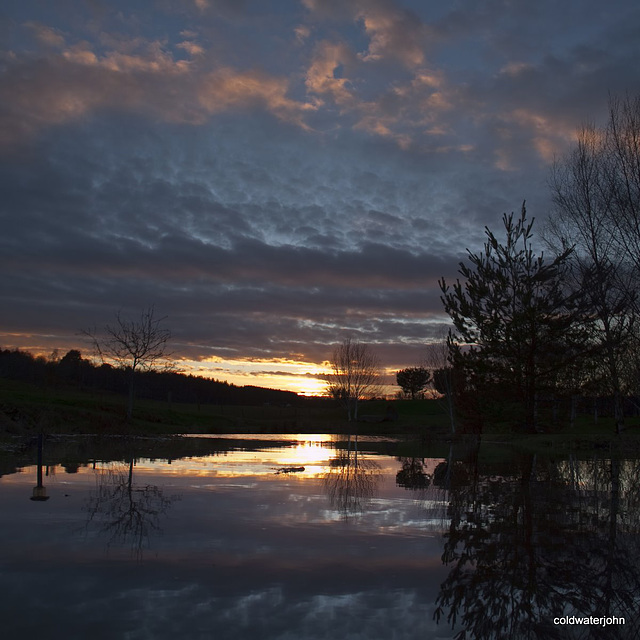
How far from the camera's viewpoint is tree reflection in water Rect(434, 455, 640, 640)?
4.73 meters

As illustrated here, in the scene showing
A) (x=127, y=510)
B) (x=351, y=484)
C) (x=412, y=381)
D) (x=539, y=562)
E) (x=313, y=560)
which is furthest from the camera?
(x=412, y=381)

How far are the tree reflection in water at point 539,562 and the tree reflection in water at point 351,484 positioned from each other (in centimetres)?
163

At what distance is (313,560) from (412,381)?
311 ft

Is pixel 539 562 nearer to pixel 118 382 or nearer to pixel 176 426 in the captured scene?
pixel 176 426

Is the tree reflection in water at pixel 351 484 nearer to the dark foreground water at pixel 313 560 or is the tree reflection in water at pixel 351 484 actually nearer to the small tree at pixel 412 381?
the dark foreground water at pixel 313 560

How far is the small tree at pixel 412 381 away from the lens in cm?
9824

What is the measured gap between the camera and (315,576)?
5.79 metres

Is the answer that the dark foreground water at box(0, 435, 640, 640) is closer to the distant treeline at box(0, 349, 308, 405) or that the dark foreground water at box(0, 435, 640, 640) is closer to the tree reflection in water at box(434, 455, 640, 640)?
the tree reflection in water at box(434, 455, 640, 640)

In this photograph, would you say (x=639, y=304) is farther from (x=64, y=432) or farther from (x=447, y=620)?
(x=64, y=432)

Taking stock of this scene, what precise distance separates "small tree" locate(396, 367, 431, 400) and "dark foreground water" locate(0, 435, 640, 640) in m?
86.5

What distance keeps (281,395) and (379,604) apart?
128728mm

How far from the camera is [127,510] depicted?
8.88 meters

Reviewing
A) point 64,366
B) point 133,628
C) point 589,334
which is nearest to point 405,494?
point 133,628

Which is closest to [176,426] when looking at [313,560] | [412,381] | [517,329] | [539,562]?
[517,329]
